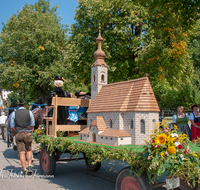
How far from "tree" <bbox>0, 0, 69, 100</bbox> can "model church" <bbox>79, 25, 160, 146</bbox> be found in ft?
54.6

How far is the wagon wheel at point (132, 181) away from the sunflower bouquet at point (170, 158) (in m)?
0.15

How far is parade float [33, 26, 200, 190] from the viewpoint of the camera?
3418 millimetres

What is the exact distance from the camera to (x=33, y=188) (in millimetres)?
5609

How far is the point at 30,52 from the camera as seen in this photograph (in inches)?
893

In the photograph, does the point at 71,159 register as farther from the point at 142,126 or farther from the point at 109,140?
the point at 142,126

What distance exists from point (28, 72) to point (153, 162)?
21030mm

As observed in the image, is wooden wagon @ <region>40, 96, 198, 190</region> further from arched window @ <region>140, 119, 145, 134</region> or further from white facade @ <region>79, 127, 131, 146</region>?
arched window @ <region>140, 119, 145, 134</region>

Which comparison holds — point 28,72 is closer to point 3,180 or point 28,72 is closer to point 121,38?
point 121,38

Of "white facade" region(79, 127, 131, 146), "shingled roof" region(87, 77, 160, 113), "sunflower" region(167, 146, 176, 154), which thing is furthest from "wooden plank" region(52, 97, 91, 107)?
"sunflower" region(167, 146, 176, 154)

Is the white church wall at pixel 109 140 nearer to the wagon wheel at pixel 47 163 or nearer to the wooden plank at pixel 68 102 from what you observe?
the wagon wheel at pixel 47 163

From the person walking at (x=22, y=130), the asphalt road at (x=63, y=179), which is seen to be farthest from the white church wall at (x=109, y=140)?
the person walking at (x=22, y=130)

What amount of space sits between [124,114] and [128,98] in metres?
0.41

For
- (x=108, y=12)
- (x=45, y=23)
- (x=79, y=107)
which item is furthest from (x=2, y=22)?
(x=79, y=107)

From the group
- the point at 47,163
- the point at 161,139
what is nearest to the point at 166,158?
the point at 161,139
